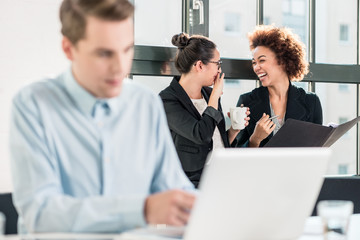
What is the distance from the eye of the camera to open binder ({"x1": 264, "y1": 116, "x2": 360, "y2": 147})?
2.43 meters

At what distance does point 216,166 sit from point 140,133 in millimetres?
532

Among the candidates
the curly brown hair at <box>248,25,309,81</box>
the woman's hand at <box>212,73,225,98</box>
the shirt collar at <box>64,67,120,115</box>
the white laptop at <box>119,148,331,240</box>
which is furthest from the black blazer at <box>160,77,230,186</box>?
the white laptop at <box>119,148,331,240</box>

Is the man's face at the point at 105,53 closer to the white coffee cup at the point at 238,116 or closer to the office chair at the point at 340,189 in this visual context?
the white coffee cup at the point at 238,116

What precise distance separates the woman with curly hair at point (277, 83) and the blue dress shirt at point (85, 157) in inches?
65.2

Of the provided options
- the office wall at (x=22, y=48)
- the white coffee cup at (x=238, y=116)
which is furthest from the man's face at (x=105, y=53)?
the white coffee cup at (x=238, y=116)

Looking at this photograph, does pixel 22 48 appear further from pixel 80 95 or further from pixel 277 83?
pixel 277 83

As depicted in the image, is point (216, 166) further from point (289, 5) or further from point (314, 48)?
point (289, 5)

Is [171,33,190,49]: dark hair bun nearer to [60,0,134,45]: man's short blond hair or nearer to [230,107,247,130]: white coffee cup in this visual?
[230,107,247,130]: white coffee cup

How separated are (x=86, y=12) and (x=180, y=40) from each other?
1.64 meters

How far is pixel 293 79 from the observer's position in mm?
3291

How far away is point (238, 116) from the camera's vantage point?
2.92m

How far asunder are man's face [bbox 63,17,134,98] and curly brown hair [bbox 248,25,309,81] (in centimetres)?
196

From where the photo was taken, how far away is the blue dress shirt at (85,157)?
1207mm

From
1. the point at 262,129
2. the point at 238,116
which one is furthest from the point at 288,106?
the point at 238,116
